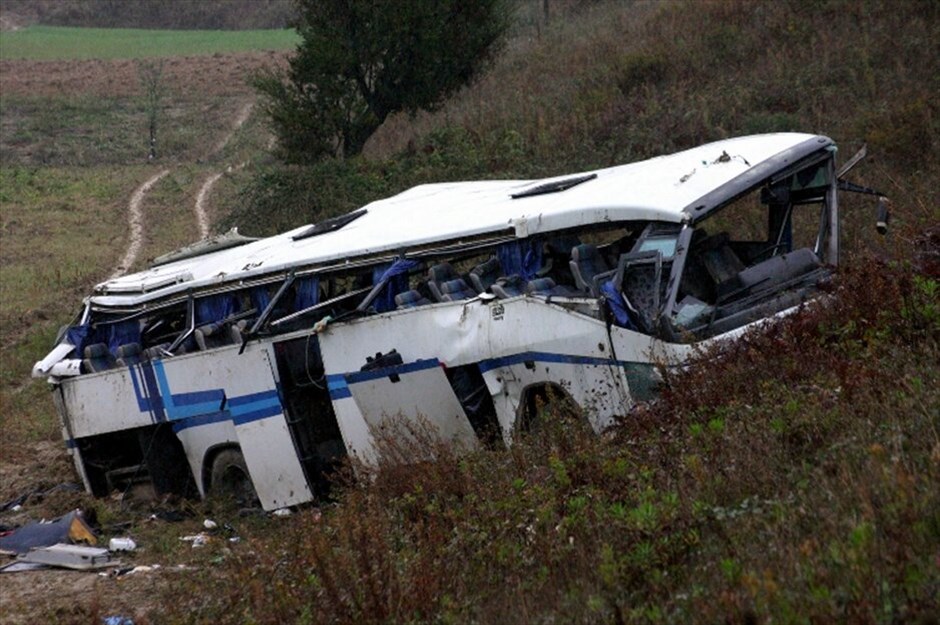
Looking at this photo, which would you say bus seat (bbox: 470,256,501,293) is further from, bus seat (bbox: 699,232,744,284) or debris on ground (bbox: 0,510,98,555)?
debris on ground (bbox: 0,510,98,555)

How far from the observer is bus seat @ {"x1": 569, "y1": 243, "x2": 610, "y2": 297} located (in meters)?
9.81

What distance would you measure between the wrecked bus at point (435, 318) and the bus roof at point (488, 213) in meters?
0.03

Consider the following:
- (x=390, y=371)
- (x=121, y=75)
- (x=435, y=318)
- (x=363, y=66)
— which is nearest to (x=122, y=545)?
(x=390, y=371)

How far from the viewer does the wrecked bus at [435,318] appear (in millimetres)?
9039

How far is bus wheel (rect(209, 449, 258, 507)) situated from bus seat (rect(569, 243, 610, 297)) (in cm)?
387

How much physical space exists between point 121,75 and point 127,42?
15.3 metres

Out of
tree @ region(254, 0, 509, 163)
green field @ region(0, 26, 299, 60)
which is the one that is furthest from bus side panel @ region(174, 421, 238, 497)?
green field @ region(0, 26, 299, 60)

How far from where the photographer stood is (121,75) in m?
63.8

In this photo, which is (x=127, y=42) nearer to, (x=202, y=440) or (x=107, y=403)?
(x=107, y=403)

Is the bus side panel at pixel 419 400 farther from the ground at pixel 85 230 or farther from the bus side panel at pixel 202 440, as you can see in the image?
the bus side panel at pixel 202 440

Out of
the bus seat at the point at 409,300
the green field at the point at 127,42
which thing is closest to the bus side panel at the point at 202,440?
the bus seat at the point at 409,300

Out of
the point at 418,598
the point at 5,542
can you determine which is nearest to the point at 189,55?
the point at 5,542

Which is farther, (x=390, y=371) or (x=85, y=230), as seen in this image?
(x=85, y=230)

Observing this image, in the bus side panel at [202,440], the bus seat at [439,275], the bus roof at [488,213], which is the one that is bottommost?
the bus side panel at [202,440]
